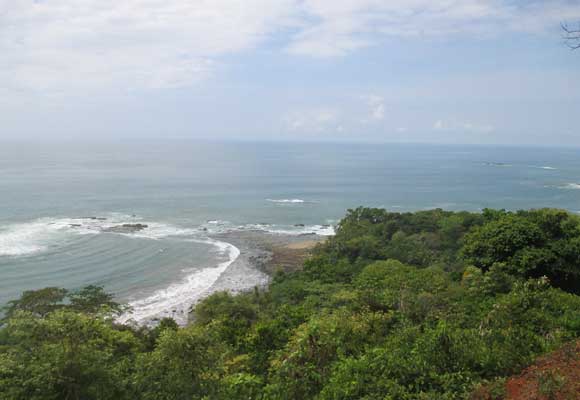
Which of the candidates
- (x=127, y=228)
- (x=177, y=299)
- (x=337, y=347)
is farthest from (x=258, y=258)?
(x=337, y=347)

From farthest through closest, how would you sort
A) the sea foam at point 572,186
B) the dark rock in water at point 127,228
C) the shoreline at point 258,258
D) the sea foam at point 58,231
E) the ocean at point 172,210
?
the sea foam at point 572,186 < the dark rock in water at point 127,228 < the sea foam at point 58,231 < the shoreline at point 258,258 < the ocean at point 172,210

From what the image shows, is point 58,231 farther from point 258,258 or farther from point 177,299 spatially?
point 177,299

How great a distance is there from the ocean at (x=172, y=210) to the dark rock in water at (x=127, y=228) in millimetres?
111

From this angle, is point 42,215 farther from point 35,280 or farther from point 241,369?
point 241,369

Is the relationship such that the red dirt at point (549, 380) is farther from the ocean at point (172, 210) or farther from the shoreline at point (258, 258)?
the ocean at point (172, 210)

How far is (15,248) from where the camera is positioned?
40.3 meters

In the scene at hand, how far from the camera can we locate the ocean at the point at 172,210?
116ft

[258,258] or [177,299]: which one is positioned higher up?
[258,258]

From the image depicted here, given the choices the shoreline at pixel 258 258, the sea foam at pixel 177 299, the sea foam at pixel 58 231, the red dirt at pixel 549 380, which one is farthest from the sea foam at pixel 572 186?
the red dirt at pixel 549 380

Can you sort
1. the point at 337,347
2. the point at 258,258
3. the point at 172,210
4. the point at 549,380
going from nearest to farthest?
the point at 549,380, the point at 337,347, the point at 258,258, the point at 172,210

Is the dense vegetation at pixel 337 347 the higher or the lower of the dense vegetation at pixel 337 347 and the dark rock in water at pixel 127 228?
the higher

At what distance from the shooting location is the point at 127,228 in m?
Answer: 49.3

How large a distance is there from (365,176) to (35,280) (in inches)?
3372

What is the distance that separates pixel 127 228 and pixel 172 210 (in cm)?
1203
